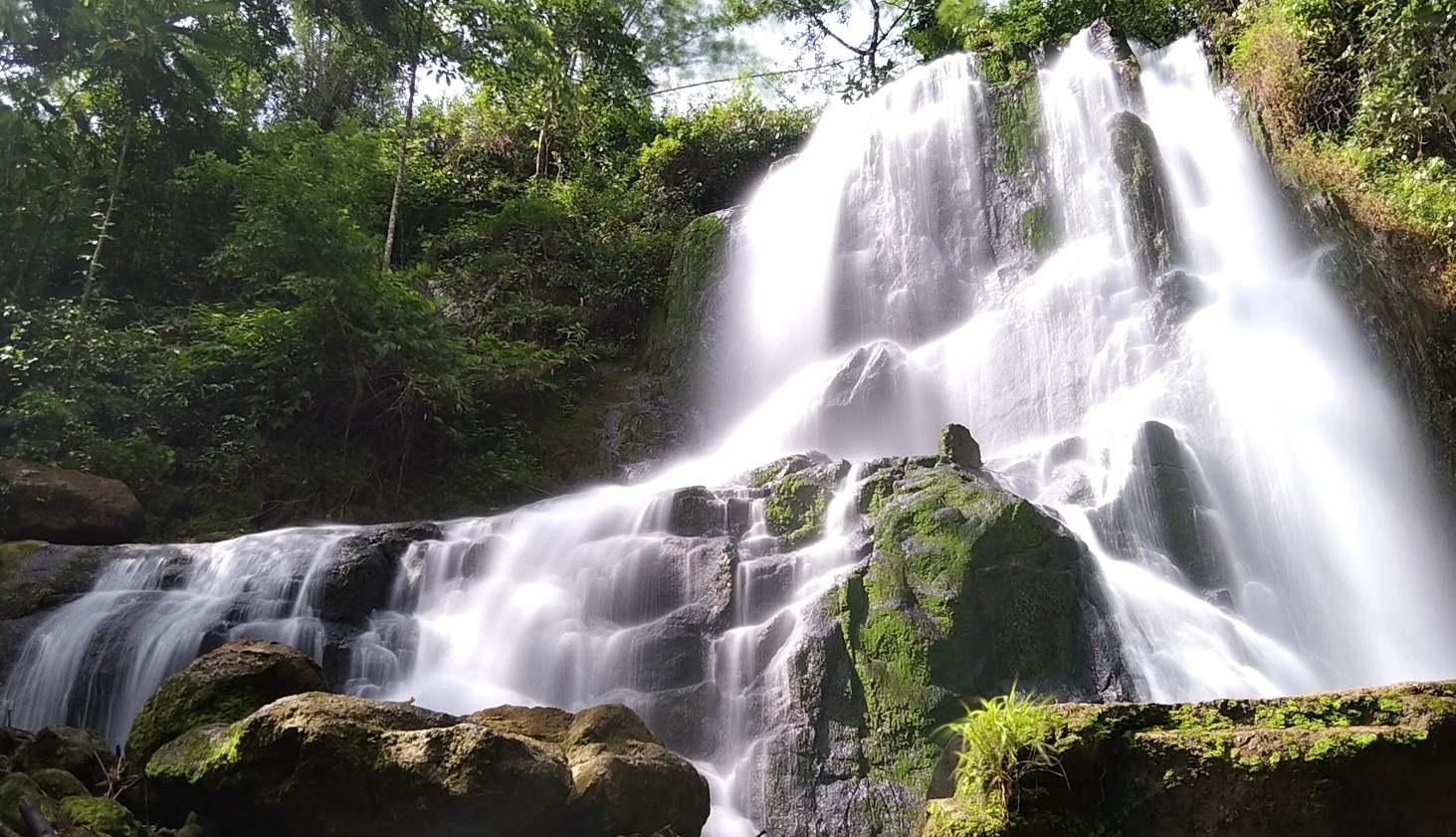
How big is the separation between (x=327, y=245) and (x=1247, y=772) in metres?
9.81

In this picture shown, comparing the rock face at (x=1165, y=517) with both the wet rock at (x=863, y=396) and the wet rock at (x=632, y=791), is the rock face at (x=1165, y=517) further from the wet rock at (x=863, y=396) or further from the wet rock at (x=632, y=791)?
the wet rock at (x=632, y=791)

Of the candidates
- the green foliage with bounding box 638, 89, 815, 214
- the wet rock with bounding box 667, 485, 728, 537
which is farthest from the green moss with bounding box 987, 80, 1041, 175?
the wet rock with bounding box 667, 485, 728, 537

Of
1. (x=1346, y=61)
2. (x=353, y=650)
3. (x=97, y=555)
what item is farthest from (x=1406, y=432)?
(x=97, y=555)

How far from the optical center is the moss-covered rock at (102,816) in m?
3.47

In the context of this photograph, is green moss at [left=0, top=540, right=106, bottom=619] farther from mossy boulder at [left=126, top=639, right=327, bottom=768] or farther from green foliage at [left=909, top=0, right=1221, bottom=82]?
green foliage at [left=909, top=0, right=1221, bottom=82]

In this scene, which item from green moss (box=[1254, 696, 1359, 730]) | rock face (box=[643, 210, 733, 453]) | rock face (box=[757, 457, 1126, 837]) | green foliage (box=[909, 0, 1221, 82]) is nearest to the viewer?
green moss (box=[1254, 696, 1359, 730])

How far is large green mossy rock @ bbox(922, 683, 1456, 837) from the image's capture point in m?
2.90

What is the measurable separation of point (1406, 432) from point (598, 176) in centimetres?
1416

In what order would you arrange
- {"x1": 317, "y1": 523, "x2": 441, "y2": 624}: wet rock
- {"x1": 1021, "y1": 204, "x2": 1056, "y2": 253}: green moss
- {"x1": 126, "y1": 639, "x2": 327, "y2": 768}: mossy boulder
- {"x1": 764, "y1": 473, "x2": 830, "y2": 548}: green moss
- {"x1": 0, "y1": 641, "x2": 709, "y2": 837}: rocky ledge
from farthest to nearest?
{"x1": 1021, "y1": 204, "x2": 1056, "y2": 253}: green moss, {"x1": 317, "y1": 523, "x2": 441, "y2": 624}: wet rock, {"x1": 764, "y1": 473, "x2": 830, "y2": 548}: green moss, {"x1": 126, "y1": 639, "x2": 327, "y2": 768}: mossy boulder, {"x1": 0, "y1": 641, "x2": 709, "y2": 837}: rocky ledge

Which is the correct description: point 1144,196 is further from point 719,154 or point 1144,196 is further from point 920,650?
point 719,154

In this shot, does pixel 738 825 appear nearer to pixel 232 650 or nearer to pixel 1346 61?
pixel 232 650

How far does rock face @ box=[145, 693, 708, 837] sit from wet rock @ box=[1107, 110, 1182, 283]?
9598 millimetres

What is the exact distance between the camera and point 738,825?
Result: 534 centimetres

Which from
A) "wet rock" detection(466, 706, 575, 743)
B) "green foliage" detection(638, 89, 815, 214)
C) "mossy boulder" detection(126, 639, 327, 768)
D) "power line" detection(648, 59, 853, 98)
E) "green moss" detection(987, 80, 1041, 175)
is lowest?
"wet rock" detection(466, 706, 575, 743)
